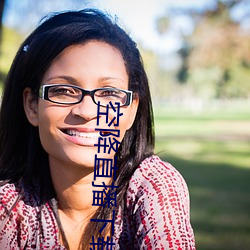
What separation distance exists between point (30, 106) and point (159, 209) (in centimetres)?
37

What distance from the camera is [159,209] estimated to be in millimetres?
1015

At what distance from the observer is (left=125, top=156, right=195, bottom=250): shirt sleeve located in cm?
98

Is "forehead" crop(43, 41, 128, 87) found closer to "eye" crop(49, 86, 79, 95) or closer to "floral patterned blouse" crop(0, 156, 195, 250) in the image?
"eye" crop(49, 86, 79, 95)

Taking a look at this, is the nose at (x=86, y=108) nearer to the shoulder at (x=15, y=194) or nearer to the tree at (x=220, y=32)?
the shoulder at (x=15, y=194)

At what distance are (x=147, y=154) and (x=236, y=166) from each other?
6.70 meters

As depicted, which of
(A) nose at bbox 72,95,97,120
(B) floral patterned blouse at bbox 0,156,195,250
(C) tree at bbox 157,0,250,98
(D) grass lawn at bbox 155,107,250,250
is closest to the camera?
(A) nose at bbox 72,95,97,120

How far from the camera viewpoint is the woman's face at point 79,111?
900mm

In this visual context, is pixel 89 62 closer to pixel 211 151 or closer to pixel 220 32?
pixel 211 151

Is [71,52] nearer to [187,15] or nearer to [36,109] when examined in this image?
[36,109]

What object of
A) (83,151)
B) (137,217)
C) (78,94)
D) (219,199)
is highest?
(219,199)

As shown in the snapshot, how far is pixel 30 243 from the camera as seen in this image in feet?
3.50

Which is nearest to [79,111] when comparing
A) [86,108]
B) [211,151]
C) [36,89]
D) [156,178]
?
[86,108]

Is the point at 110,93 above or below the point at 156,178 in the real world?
above

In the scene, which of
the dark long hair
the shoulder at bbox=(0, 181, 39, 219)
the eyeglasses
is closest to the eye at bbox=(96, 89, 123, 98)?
the eyeglasses
